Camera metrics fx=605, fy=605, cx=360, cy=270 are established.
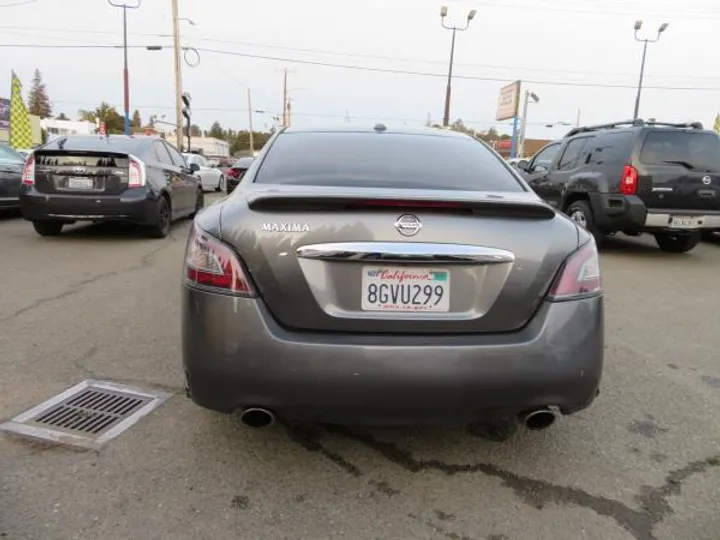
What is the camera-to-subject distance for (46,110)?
386 feet

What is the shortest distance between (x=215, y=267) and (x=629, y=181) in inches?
286

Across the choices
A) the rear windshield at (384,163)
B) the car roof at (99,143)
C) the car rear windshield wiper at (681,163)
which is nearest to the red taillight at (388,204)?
the rear windshield at (384,163)

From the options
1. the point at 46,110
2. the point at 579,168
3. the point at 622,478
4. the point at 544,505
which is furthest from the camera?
the point at 46,110

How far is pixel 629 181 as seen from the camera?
819 centimetres

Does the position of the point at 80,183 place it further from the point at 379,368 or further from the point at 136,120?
the point at 136,120

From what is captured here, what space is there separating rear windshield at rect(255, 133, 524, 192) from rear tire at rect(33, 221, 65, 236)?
6.68m

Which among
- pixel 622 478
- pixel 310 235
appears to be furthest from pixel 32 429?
pixel 622 478

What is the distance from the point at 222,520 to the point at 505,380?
121cm

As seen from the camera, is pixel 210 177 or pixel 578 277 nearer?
pixel 578 277

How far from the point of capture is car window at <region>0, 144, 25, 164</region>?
10.6m

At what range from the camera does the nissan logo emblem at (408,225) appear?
90.7 inches

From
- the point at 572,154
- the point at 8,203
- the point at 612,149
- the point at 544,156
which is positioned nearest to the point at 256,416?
the point at 612,149

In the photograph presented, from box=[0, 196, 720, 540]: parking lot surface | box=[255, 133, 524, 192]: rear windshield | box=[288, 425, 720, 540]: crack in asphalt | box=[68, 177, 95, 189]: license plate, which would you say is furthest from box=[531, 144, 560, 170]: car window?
box=[288, 425, 720, 540]: crack in asphalt

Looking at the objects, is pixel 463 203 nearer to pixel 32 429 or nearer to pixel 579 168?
pixel 32 429
